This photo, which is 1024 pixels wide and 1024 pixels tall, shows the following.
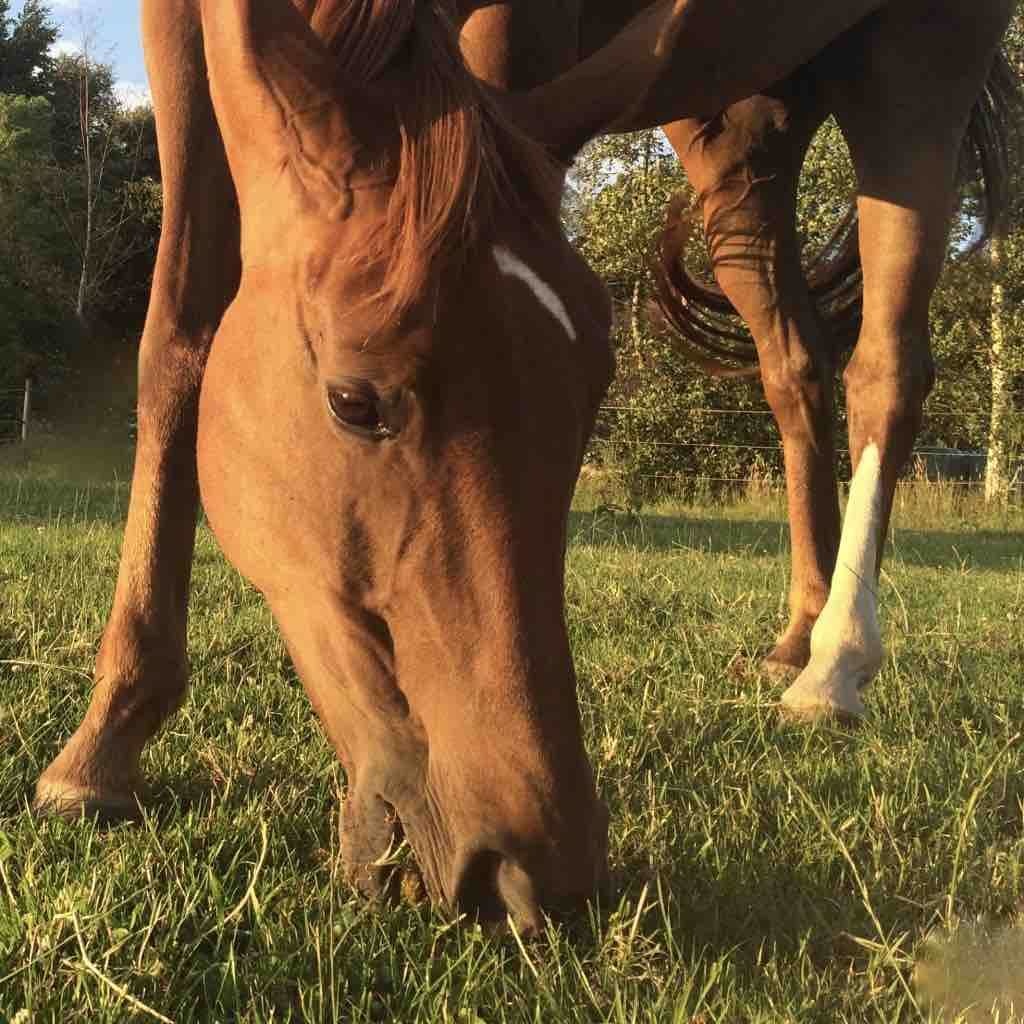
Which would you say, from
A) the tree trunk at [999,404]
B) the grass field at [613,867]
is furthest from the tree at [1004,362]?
the grass field at [613,867]

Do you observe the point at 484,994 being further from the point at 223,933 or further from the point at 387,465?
the point at 387,465

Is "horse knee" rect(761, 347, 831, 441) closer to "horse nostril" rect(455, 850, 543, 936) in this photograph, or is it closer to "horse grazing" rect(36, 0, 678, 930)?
"horse grazing" rect(36, 0, 678, 930)

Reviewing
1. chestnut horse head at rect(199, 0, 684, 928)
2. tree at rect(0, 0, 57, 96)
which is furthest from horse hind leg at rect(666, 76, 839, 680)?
tree at rect(0, 0, 57, 96)

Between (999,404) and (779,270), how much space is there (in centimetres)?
1198

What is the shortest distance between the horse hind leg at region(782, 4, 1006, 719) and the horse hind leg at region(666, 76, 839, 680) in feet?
1.43

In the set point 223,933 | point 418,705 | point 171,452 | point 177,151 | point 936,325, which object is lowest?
point 223,933

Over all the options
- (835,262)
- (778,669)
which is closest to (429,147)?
(778,669)

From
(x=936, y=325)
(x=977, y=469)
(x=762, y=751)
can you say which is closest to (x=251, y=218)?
(x=762, y=751)

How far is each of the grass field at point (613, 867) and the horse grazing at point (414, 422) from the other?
0.12m

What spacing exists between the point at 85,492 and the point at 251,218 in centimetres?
814

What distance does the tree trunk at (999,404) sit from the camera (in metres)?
14.3

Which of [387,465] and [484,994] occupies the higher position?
[387,465]

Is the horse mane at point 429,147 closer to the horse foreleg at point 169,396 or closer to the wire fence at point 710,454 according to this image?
the horse foreleg at point 169,396

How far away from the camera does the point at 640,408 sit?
53.4ft
